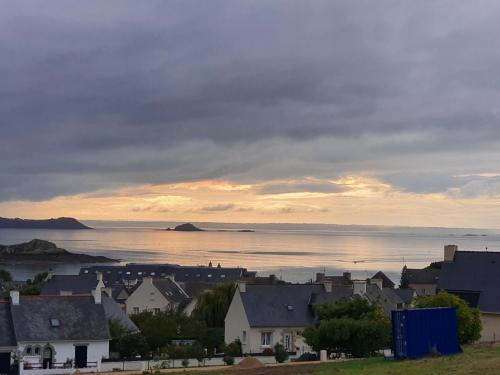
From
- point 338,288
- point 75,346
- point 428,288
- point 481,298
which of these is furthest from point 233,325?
point 428,288

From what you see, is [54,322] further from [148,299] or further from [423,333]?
[148,299]

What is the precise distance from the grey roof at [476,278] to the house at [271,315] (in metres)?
8.46

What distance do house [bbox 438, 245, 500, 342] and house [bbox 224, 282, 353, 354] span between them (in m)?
8.50

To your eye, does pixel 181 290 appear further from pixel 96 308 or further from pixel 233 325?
pixel 96 308

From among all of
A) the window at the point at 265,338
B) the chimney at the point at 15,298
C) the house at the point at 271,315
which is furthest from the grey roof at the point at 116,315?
the window at the point at 265,338

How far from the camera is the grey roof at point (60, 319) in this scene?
45175 millimetres

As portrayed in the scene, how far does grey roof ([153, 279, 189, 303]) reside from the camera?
88.0 m

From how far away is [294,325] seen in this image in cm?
5531

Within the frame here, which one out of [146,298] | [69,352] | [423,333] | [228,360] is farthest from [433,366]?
[146,298]

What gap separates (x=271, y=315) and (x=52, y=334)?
16730 mm

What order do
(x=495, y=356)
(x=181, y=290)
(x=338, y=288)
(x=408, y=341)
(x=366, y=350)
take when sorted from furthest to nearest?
1. (x=181, y=290)
2. (x=338, y=288)
3. (x=366, y=350)
4. (x=408, y=341)
5. (x=495, y=356)

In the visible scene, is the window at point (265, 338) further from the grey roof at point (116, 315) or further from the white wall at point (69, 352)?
the white wall at point (69, 352)

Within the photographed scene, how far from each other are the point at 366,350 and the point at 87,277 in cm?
6001

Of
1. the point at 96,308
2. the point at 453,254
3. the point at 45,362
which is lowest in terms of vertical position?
the point at 45,362
